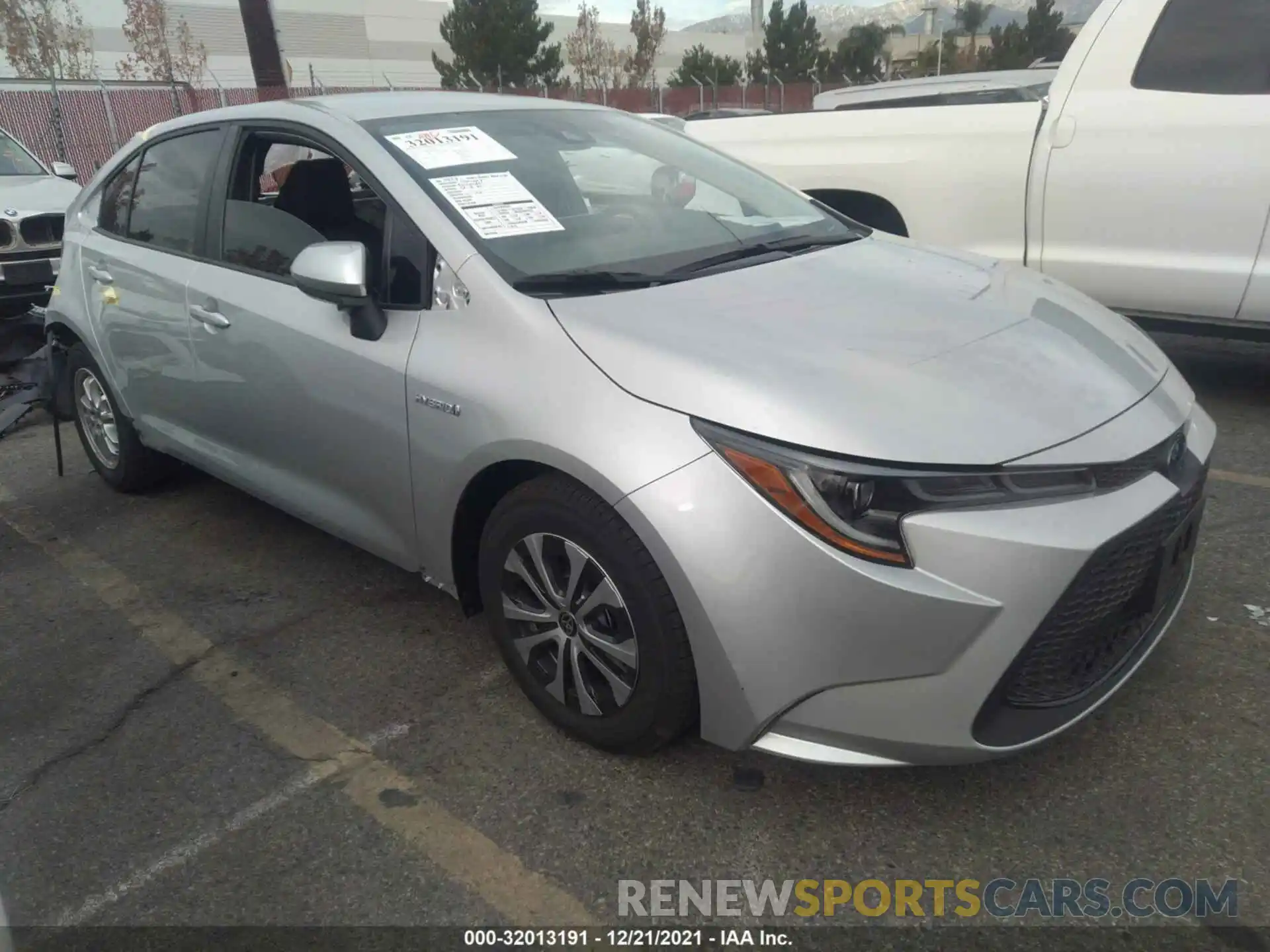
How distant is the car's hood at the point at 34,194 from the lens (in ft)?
24.8

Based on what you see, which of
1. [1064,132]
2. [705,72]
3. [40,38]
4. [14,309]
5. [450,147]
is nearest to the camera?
[450,147]

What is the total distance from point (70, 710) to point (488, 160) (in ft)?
6.58

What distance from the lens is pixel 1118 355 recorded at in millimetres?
2584

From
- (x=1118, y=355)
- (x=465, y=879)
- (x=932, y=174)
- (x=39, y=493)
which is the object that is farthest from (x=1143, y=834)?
(x=39, y=493)

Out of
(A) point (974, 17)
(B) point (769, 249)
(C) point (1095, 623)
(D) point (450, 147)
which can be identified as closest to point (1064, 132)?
(B) point (769, 249)

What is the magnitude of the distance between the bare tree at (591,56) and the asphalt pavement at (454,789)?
1880 inches

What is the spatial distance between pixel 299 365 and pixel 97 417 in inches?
81.0

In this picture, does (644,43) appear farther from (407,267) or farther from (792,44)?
(407,267)

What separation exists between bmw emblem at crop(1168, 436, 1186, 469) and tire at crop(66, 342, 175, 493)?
3816mm

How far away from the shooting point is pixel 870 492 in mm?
2031

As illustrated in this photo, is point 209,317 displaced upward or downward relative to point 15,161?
downward

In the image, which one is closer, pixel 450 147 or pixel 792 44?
pixel 450 147

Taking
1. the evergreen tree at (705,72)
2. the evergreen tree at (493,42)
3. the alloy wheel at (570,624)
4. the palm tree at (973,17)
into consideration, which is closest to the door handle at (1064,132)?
the alloy wheel at (570,624)

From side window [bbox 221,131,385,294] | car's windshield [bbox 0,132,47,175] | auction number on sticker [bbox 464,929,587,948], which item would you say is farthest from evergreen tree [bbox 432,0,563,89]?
auction number on sticker [bbox 464,929,587,948]
